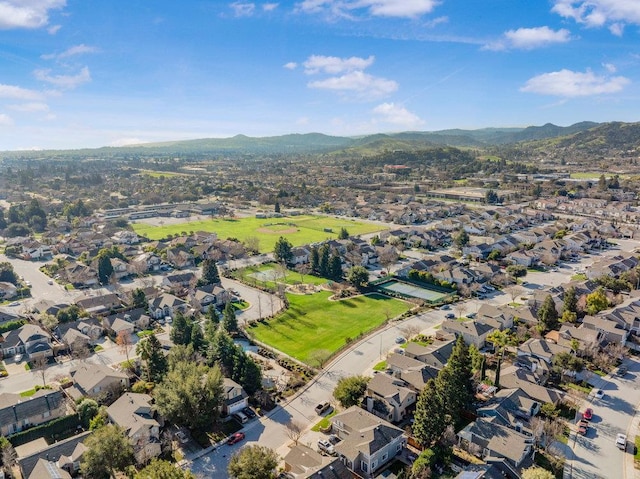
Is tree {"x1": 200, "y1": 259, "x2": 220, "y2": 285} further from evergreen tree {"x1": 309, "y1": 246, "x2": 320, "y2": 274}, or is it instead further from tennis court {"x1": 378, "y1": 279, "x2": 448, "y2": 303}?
tennis court {"x1": 378, "y1": 279, "x2": 448, "y2": 303}

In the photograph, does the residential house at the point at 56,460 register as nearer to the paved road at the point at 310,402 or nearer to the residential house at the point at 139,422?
the residential house at the point at 139,422

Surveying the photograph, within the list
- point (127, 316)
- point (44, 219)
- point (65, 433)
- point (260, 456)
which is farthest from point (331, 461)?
point (44, 219)

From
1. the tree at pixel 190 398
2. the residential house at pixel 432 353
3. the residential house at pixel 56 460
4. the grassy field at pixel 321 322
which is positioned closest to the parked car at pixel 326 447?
the tree at pixel 190 398

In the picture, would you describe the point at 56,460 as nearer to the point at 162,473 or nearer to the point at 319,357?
the point at 162,473

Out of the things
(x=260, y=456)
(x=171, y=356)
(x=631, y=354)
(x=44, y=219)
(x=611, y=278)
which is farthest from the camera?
(x=44, y=219)

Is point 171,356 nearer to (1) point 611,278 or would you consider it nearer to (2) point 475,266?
(2) point 475,266

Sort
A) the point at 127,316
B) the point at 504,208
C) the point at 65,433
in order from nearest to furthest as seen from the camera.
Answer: the point at 65,433 → the point at 127,316 → the point at 504,208

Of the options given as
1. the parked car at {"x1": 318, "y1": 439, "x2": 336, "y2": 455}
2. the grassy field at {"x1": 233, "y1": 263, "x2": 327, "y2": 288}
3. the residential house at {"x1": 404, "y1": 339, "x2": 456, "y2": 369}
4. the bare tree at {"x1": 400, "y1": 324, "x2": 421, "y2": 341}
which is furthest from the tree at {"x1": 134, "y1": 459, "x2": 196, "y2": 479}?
the grassy field at {"x1": 233, "y1": 263, "x2": 327, "y2": 288}
